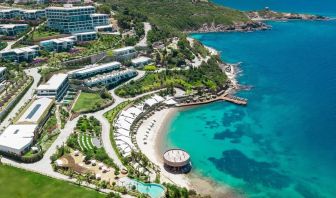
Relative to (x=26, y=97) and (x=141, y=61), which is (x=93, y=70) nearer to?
(x=141, y=61)

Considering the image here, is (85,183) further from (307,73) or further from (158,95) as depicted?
(307,73)

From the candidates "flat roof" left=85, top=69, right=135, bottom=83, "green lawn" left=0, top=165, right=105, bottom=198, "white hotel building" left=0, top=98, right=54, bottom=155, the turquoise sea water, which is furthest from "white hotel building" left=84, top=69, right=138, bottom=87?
"green lawn" left=0, top=165, right=105, bottom=198

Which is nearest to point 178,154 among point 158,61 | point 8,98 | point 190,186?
point 190,186

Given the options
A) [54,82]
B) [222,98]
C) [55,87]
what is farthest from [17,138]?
[222,98]

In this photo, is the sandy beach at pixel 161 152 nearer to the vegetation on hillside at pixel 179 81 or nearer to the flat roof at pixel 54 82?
the vegetation on hillside at pixel 179 81

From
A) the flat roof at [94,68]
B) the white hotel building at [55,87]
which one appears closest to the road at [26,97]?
the white hotel building at [55,87]
